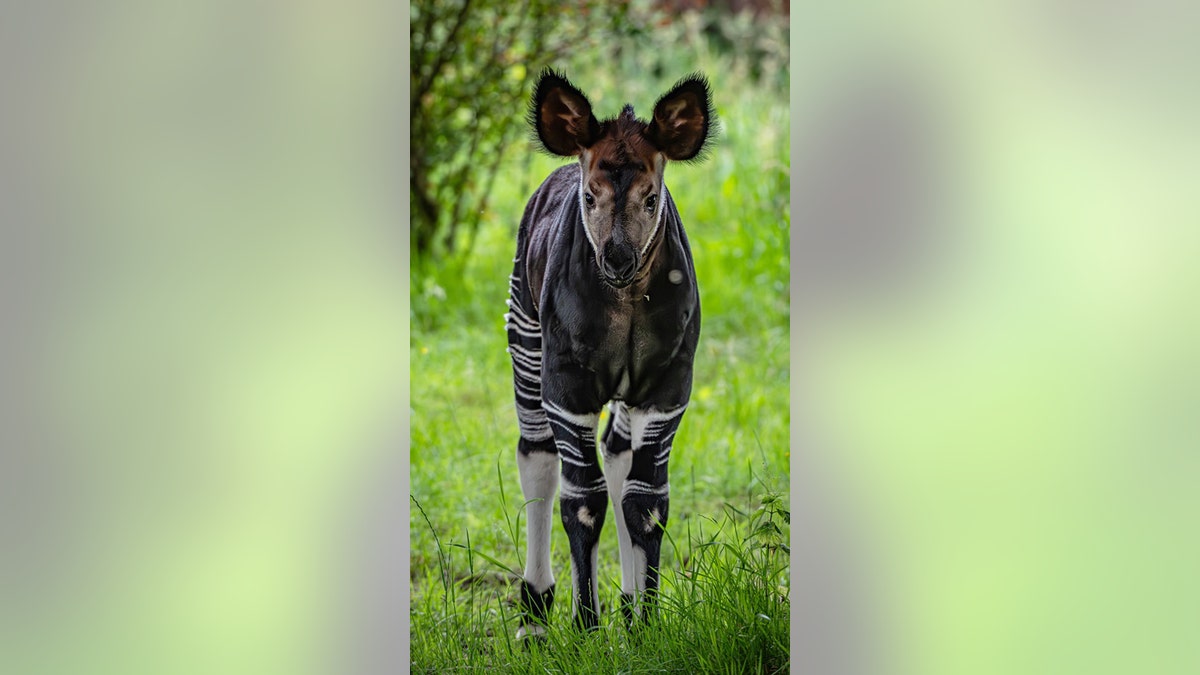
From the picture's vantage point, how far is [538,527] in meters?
2.68

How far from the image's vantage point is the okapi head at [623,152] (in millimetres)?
2381

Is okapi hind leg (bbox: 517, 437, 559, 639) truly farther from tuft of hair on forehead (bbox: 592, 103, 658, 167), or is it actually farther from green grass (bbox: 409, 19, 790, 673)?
tuft of hair on forehead (bbox: 592, 103, 658, 167)

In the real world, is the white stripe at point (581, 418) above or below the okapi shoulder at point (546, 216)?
below

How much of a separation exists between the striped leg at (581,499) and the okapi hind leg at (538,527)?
0.27ft

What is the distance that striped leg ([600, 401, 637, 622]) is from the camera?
8.26 feet

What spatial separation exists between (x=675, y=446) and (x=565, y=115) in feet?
3.60

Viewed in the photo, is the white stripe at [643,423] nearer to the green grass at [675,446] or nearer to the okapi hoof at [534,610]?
the green grass at [675,446]
